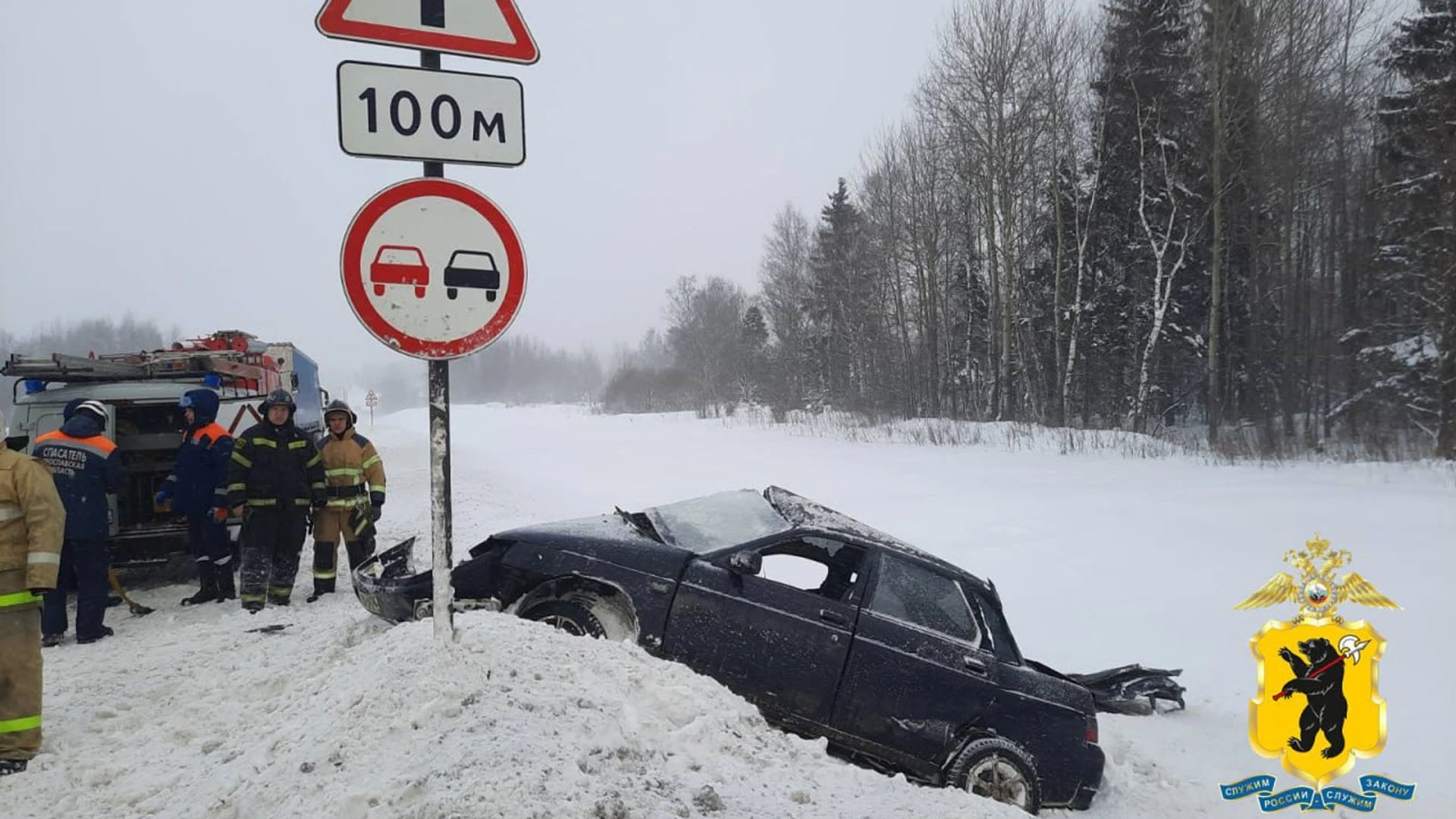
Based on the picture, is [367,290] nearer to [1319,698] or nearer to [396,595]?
[396,595]

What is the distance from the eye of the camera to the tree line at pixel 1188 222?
20.8 metres

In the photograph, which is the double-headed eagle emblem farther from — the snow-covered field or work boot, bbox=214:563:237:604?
work boot, bbox=214:563:237:604

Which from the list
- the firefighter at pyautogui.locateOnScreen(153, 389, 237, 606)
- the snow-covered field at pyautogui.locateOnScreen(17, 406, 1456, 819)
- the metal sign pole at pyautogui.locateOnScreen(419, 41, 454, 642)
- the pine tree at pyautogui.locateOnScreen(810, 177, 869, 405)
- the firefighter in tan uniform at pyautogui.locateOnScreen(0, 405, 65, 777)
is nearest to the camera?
the snow-covered field at pyautogui.locateOnScreen(17, 406, 1456, 819)

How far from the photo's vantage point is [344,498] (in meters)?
7.15

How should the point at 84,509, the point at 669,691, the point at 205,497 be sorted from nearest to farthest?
the point at 669,691 → the point at 84,509 → the point at 205,497

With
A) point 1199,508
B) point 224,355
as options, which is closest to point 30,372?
point 224,355

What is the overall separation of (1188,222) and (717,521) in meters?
24.1

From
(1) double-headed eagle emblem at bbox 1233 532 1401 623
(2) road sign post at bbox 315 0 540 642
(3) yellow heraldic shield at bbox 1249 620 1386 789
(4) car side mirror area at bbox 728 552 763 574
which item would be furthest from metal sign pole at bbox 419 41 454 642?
(1) double-headed eagle emblem at bbox 1233 532 1401 623

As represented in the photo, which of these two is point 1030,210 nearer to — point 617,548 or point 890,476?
point 890,476

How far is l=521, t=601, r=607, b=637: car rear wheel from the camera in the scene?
4.33 meters

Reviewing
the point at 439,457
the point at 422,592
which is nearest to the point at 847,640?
the point at 439,457

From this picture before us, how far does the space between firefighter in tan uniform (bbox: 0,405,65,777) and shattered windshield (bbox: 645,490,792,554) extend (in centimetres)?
346

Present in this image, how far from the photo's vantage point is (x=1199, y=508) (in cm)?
1086

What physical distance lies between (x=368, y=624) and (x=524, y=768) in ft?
10.3
